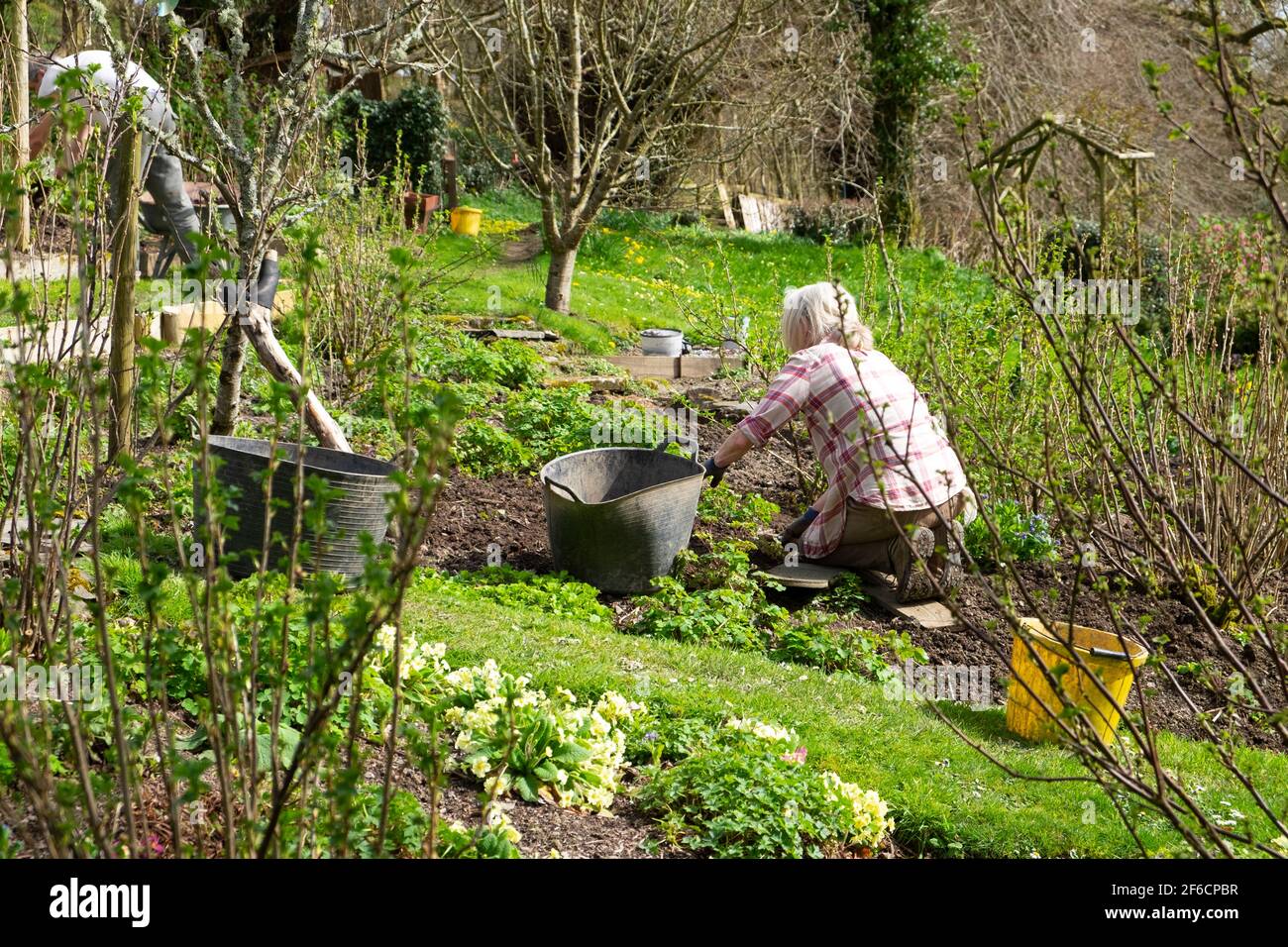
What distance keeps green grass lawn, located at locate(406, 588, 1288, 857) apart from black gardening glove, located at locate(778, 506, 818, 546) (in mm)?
1311

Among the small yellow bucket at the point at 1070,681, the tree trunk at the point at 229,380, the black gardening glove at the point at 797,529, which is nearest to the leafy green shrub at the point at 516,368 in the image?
the tree trunk at the point at 229,380

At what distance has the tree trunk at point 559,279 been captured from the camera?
1157 centimetres

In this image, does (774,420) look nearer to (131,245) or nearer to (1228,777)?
(1228,777)

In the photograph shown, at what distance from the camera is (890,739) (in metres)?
4.07

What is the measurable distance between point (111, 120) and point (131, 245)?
4.78 feet

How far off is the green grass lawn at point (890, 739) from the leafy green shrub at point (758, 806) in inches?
10.0

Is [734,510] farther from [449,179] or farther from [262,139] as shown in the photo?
[449,179]

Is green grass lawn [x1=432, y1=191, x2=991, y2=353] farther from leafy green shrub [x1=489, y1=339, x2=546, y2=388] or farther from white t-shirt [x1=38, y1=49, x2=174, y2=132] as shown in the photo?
white t-shirt [x1=38, y1=49, x2=174, y2=132]

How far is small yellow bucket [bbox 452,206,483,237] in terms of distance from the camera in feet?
53.4

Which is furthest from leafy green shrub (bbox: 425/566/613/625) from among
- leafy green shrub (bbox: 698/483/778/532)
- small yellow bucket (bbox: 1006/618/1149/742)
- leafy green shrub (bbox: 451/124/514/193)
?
leafy green shrub (bbox: 451/124/514/193)

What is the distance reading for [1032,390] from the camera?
6738 millimetres

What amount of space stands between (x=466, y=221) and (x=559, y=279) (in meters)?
5.20

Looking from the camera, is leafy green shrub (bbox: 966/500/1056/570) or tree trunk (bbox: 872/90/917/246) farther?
tree trunk (bbox: 872/90/917/246)

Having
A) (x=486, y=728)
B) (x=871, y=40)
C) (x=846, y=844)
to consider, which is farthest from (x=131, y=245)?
(x=871, y=40)
